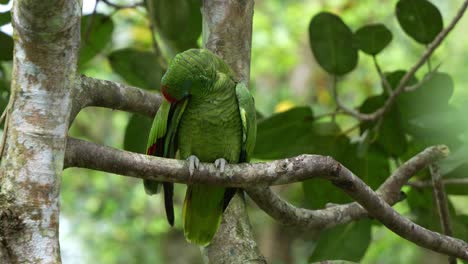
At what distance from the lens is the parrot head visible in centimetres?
181

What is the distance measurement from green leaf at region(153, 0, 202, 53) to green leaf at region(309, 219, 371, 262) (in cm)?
91

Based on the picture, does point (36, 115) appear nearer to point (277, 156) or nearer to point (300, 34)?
point (277, 156)

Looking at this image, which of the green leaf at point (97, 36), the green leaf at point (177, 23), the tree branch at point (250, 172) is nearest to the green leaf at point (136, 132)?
the green leaf at point (177, 23)

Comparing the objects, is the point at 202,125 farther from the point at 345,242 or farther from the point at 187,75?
the point at 345,242

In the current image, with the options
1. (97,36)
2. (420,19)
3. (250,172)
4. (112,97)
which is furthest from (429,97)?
(97,36)

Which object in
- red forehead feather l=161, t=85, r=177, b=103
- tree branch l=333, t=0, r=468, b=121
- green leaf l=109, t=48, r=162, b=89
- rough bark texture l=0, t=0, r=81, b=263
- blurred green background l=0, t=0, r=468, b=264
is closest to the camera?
rough bark texture l=0, t=0, r=81, b=263

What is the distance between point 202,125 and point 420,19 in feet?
3.13

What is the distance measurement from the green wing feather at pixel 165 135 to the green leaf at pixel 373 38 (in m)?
0.81

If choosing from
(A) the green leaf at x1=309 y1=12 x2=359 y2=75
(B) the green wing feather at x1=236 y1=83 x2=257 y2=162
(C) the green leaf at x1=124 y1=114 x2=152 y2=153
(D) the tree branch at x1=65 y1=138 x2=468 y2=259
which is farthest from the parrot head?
(A) the green leaf at x1=309 y1=12 x2=359 y2=75

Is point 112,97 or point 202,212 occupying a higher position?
point 112,97

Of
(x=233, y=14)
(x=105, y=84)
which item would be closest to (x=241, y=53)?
(x=233, y=14)

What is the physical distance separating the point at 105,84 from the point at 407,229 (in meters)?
0.93

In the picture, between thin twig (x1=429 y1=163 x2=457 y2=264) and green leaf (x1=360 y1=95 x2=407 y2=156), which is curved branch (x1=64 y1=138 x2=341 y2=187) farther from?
green leaf (x1=360 y1=95 x2=407 y2=156)

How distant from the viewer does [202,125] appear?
2002 millimetres
